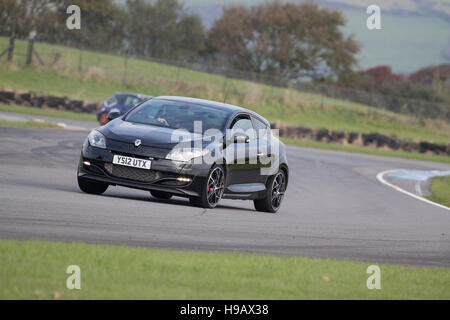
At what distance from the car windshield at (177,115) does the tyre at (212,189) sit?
29.3 inches

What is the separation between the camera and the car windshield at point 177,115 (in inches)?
490

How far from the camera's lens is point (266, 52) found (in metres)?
90.5

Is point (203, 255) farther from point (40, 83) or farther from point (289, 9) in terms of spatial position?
point (289, 9)

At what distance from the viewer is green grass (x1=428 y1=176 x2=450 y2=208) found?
1928 centimetres

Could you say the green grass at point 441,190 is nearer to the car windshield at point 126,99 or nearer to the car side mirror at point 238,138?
the car side mirror at point 238,138

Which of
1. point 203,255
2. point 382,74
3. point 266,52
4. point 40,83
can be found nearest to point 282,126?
point 40,83

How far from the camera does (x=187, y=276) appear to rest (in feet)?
22.4

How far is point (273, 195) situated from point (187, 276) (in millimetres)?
7183

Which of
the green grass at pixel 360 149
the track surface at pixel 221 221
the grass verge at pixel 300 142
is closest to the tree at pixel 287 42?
the green grass at pixel 360 149

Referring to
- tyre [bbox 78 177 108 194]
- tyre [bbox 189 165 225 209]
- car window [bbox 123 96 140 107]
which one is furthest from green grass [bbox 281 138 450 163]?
tyre [bbox 78 177 108 194]

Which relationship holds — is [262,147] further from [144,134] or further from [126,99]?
[126,99]

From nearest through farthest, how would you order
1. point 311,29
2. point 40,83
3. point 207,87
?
1. point 40,83
2. point 207,87
3. point 311,29

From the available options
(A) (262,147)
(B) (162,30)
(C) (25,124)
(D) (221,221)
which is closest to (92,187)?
(D) (221,221)
